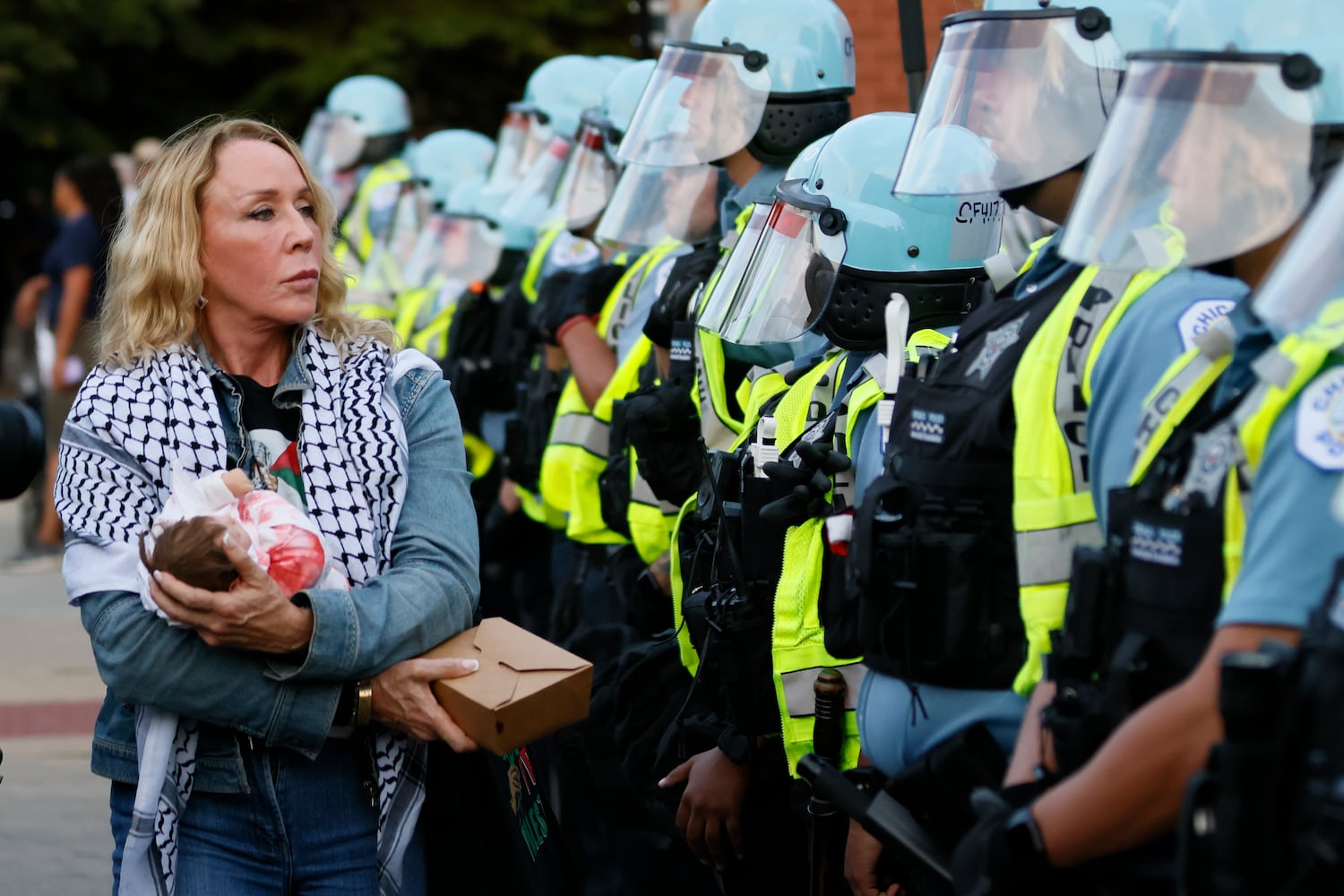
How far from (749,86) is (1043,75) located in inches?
84.5

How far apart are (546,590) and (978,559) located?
483 centimetres

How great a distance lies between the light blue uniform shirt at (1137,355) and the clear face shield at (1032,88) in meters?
0.53

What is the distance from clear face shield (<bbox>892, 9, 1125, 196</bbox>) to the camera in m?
2.98

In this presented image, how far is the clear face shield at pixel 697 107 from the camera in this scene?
511 cm

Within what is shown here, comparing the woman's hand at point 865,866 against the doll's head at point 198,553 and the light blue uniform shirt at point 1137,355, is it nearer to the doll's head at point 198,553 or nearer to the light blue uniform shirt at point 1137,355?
the light blue uniform shirt at point 1137,355

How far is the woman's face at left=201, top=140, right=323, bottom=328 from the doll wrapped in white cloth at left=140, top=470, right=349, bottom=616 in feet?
1.43

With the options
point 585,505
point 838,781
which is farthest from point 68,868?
point 838,781

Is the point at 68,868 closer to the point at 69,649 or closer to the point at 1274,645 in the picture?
the point at 69,649

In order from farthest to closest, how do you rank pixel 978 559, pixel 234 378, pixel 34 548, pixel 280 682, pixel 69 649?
pixel 34 548, pixel 69 649, pixel 234 378, pixel 280 682, pixel 978 559

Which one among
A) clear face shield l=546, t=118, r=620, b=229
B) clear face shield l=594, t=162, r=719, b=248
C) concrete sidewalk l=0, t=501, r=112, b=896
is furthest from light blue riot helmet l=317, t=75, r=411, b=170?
clear face shield l=594, t=162, r=719, b=248

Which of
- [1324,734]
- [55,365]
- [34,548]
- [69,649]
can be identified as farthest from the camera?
[34,548]

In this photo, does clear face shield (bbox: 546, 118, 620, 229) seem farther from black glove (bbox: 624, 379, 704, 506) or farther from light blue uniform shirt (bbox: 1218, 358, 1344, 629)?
light blue uniform shirt (bbox: 1218, 358, 1344, 629)

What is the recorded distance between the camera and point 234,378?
3268mm

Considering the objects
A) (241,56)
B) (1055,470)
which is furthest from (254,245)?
(241,56)
